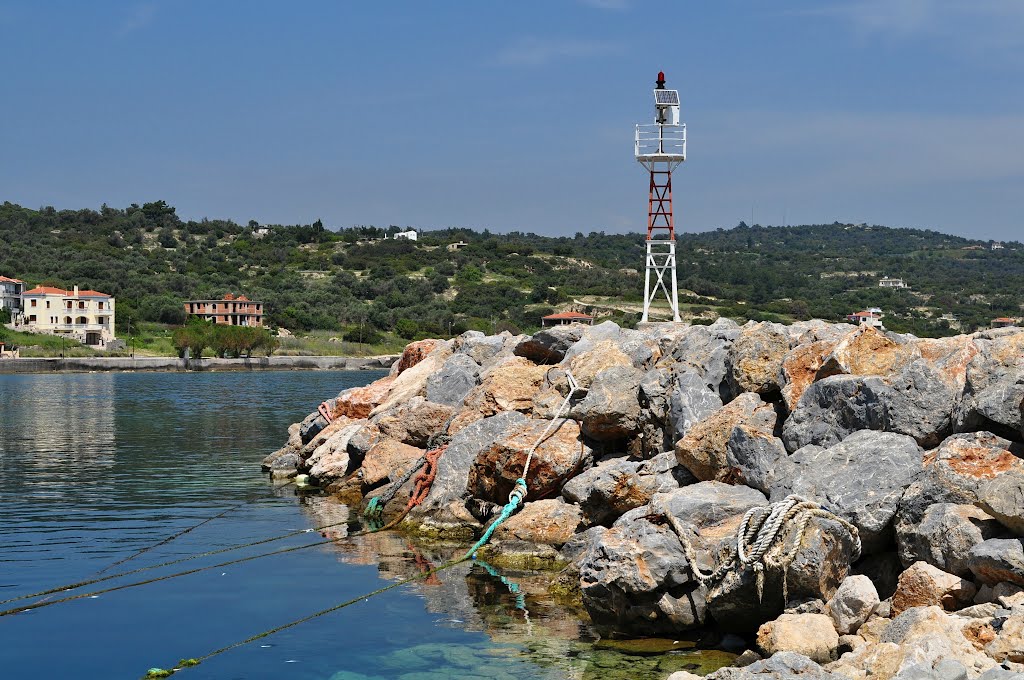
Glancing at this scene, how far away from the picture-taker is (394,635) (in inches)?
454

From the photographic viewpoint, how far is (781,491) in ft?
36.3

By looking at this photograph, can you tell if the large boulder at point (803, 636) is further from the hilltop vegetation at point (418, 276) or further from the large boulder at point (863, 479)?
the hilltop vegetation at point (418, 276)

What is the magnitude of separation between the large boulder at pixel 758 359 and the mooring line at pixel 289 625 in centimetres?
448

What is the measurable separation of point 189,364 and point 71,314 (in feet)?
60.7

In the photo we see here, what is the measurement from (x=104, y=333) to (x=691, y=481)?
337 ft

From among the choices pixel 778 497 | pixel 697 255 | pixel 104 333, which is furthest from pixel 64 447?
pixel 697 255

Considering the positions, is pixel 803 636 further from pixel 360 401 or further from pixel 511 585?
pixel 360 401

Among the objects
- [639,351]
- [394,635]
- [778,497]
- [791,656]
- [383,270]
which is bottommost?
[394,635]

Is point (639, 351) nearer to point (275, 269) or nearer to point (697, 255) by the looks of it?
point (275, 269)

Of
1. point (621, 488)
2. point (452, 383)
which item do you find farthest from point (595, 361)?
point (621, 488)

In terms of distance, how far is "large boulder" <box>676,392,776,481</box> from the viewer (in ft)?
40.9

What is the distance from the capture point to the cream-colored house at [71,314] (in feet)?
348

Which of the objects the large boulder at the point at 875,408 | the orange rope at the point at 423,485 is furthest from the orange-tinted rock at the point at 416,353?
the large boulder at the point at 875,408

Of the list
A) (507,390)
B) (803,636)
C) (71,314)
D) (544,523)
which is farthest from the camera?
(71,314)
